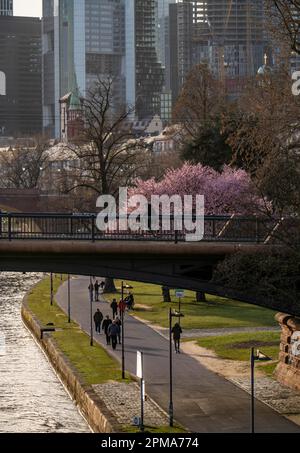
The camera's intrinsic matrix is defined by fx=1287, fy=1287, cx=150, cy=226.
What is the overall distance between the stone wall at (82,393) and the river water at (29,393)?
0.94ft

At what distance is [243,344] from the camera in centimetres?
5262

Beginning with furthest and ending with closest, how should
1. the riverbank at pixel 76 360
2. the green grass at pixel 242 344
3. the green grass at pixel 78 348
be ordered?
the green grass at pixel 242 344
the green grass at pixel 78 348
the riverbank at pixel 76 360

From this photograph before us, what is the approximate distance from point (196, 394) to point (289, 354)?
374 cm

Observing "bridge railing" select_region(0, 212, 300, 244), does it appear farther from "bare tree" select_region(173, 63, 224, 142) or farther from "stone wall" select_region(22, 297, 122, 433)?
"bare tree" select_region(173, 63, 224, 142)

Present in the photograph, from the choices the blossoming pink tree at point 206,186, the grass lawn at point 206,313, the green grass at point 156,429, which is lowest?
the grass lawn at point 206,313

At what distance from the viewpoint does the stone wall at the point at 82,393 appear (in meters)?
37.1

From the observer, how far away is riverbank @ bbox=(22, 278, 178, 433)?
122 ft

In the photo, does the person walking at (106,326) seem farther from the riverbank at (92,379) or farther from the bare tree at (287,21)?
the bare tree at (287,21)

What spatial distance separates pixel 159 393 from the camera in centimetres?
4131

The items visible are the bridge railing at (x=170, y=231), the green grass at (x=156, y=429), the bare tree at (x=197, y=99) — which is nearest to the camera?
the green grass at (x=156, y=429)

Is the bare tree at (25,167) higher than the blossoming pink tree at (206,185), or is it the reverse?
the blossoming pink tree at (206,185)

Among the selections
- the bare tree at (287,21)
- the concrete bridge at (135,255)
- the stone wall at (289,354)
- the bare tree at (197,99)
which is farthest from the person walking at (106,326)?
the bare tree at (197,99)

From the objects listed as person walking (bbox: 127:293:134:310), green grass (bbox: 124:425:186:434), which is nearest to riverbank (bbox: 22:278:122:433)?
green grass (bbox: 124:425:186:434)
